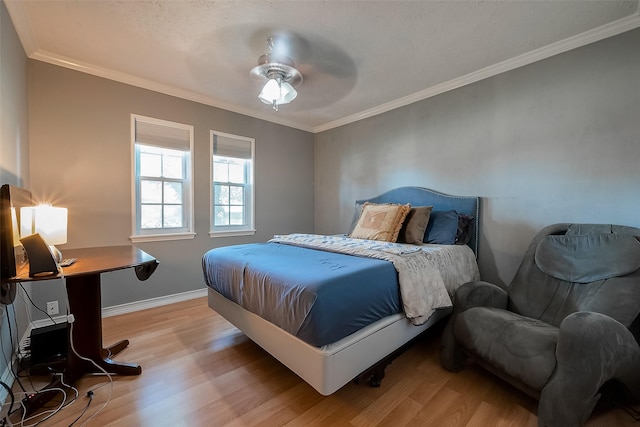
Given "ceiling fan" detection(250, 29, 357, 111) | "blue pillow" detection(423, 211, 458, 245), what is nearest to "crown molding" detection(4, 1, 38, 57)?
"ceiling fan" detection(250, 29, 357, 111)

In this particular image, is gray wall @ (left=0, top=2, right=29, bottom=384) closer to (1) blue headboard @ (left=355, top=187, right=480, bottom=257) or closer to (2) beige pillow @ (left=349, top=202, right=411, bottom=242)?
(2) beige pillow @ (left=349, top=202, right=411, bottom=242)

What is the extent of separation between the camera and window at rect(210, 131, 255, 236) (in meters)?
3.41

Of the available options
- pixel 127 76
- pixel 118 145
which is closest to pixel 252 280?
pixel 118 145

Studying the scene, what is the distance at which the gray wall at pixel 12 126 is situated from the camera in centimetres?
161

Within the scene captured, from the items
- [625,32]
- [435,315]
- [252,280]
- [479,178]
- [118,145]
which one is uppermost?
[625,32]

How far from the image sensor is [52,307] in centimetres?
241

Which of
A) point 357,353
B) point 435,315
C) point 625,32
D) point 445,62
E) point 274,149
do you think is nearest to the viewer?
point 357,353

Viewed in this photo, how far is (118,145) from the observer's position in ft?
8.91

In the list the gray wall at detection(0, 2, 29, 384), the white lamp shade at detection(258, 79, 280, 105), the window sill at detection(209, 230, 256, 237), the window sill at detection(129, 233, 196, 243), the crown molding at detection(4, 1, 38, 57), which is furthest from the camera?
the window sill at detection(209, 230, 256, 237)

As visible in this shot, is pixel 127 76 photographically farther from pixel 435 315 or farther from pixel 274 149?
pixel 435 315

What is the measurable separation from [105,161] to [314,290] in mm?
2646

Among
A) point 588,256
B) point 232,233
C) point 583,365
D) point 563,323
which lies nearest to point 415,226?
point 588,256

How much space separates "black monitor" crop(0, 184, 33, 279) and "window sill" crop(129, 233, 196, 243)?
3.91ft

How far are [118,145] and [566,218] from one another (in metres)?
4.19
